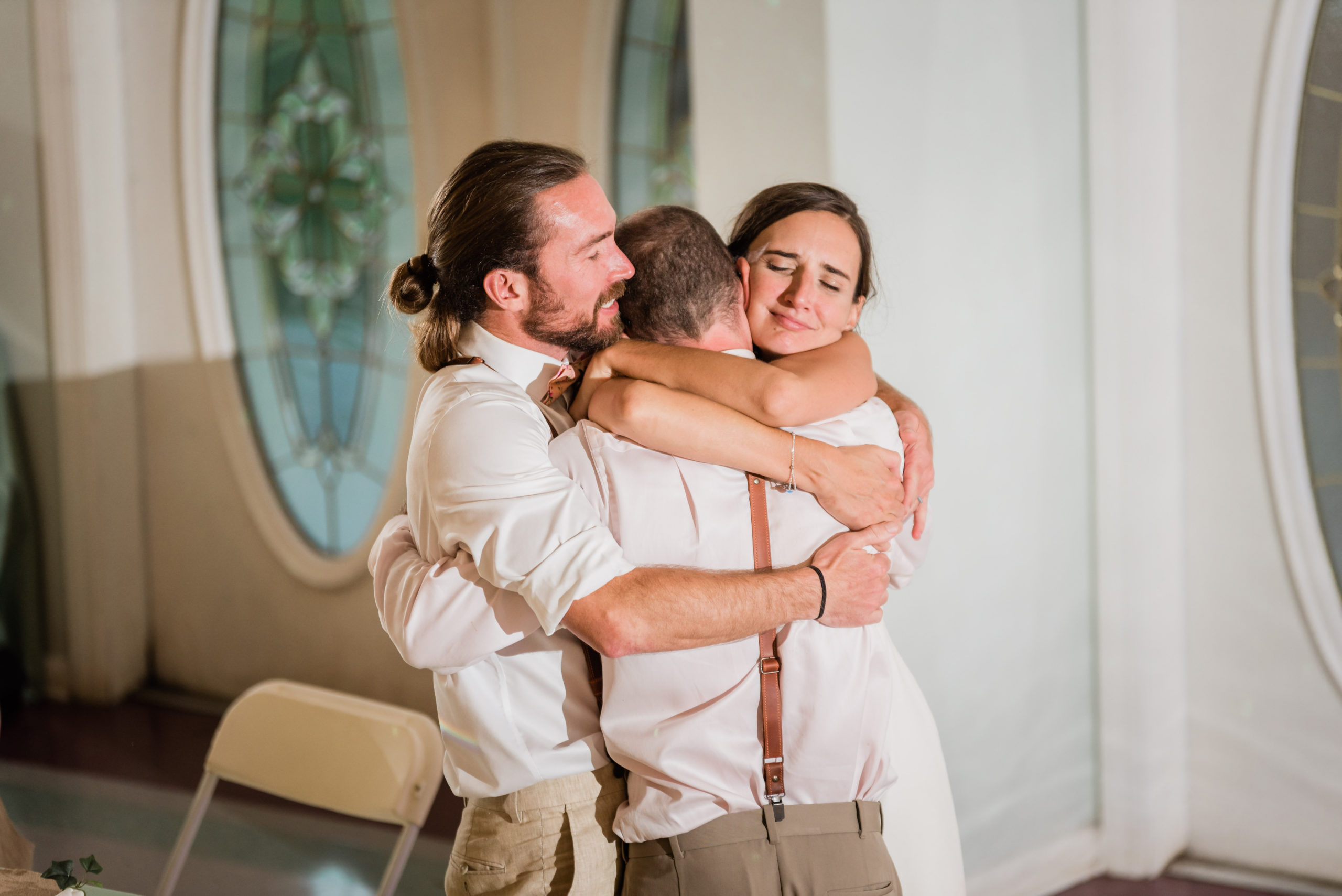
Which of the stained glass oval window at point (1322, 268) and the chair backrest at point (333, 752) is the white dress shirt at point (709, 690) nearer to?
the chair backrest at point (333, 752)

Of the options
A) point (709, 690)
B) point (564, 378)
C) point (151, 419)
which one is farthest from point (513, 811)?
point (151, 419)

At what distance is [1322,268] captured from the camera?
2766 mm

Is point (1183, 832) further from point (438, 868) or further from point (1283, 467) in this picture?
point (438, 868)

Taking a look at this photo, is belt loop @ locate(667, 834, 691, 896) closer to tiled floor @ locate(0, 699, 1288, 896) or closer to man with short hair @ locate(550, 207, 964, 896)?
man with short hair @ locate(550, 207, 964, 896)

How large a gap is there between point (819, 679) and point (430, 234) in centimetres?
94

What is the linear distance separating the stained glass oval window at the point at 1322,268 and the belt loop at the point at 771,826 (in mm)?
2148

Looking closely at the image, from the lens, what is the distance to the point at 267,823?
3721 millimetres

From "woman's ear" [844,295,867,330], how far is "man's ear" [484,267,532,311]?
56 cm

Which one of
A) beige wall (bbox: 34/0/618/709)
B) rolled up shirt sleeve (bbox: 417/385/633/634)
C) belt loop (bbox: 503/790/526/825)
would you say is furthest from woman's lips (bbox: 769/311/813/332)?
beige wall (bbox: 34/0/618/709)

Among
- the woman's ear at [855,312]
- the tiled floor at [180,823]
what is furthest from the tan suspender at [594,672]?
the tiled floor at [180,823]

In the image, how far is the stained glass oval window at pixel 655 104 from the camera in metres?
4.21

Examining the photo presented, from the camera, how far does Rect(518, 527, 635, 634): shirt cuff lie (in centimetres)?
136

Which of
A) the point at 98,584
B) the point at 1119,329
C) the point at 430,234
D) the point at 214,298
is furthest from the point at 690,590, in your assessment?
the point at 98,584

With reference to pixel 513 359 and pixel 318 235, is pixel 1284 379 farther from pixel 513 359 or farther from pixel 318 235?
pixel 318 235
